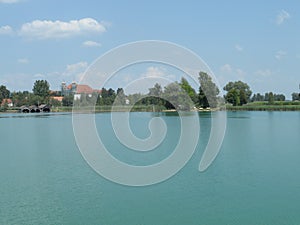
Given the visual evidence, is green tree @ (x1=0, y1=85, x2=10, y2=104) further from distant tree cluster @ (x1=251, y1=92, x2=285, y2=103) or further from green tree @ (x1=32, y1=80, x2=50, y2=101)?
distant tree cluster @ (x1=251, y1=92, x2=285, y2=103)

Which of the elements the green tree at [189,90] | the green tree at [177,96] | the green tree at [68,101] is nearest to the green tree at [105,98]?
the green tree at [177,96]

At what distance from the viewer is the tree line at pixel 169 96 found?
4519cm

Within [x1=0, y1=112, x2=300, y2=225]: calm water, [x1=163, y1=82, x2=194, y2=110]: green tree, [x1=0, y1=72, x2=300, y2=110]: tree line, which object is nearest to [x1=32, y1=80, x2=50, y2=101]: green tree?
[x1=0, y1=72, x2=300, y2=110]: tree line

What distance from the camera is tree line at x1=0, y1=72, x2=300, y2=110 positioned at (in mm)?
45191

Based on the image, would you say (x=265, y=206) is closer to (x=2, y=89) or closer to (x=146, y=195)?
(x=146, y=195)

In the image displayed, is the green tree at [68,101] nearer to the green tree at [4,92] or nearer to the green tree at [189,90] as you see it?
the green tree at [4,92]

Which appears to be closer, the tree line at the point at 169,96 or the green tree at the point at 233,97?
the tree line at the point at 169,96

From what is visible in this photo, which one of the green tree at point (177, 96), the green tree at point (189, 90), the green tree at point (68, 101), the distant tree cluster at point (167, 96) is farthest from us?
the green tree at point (68, 101)

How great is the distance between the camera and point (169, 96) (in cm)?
5188

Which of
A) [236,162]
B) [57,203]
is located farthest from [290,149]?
[57,203]

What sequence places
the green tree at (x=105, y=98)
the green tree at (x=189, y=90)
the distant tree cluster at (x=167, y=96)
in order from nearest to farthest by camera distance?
the distant tree cluster at (x=167, y=96), the green tree at (x=189, y=90), the green tree at (x=105, y=98)

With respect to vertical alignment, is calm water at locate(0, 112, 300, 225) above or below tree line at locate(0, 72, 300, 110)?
below

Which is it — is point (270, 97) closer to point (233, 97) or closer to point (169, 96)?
point (233, 97)

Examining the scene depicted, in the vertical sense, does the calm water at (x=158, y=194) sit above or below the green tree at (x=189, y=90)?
below
